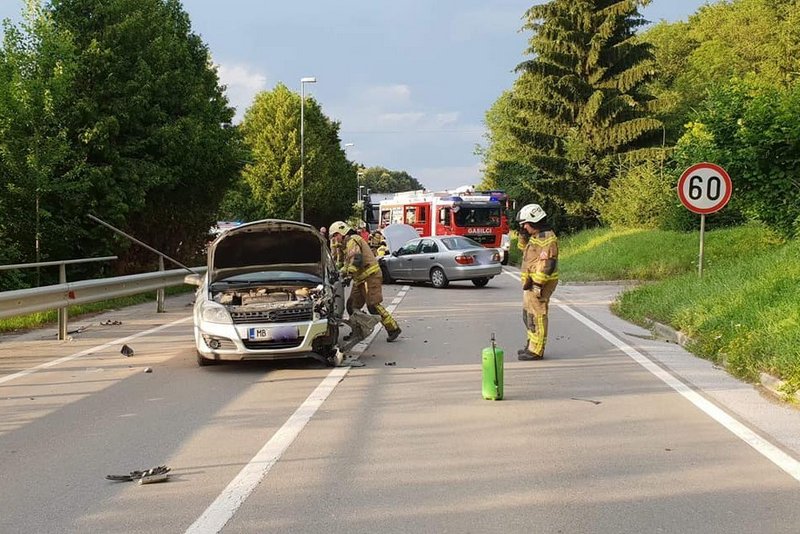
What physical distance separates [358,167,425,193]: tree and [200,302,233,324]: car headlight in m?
160

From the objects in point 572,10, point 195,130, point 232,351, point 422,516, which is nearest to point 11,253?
point 195,130

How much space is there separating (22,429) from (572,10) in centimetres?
3952

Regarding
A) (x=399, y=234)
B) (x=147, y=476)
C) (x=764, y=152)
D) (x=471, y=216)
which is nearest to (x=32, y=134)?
(x=147, y=476)

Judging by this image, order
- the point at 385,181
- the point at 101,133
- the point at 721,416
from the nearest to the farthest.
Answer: the point at 721,416, the point at 101,133, the point at 385,181

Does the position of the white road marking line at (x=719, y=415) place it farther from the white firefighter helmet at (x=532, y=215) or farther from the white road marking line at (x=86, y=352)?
the white road marking line at (x=86, y=352)

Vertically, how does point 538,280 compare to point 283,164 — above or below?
below

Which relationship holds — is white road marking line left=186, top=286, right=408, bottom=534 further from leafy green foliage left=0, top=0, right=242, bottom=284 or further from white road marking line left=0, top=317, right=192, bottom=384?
leafy green foliage left=0, top=0, right=242, bottom=284

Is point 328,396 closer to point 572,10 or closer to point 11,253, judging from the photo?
point 11,253

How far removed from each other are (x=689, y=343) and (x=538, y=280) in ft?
8.55

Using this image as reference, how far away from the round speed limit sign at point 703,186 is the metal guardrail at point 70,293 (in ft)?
30.4

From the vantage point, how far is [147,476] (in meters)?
5.38

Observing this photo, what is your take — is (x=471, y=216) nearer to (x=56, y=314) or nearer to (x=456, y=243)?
(x=456, y=243)

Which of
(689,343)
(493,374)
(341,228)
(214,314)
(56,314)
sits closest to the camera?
(493,374)

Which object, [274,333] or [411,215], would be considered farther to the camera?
[411,215]
